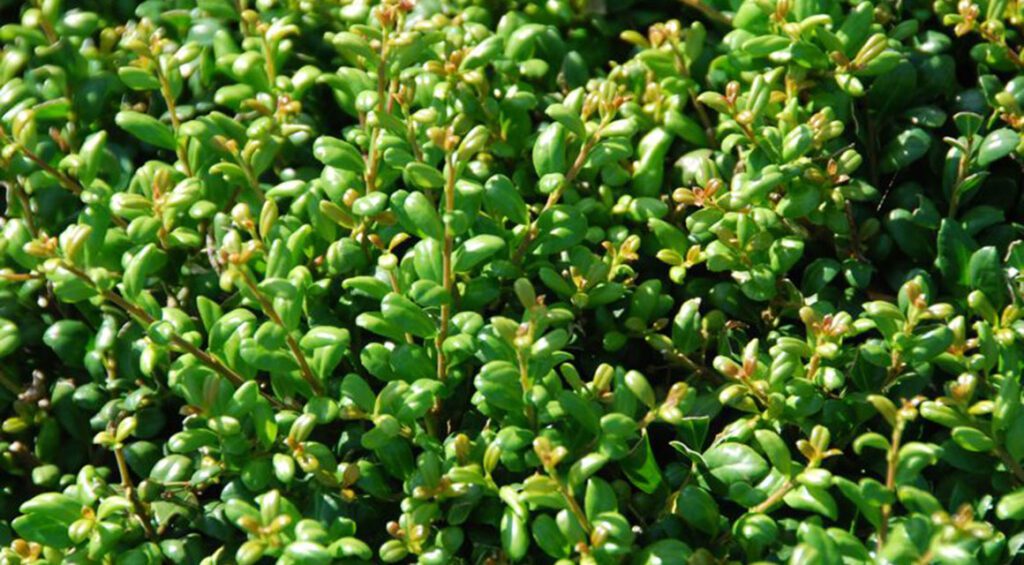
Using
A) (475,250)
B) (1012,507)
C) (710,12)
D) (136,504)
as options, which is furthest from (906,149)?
(136,504)

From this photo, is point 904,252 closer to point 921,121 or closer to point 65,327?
point 921,121

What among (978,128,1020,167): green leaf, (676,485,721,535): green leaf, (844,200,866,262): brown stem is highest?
(978,128,1020,167): green leaf

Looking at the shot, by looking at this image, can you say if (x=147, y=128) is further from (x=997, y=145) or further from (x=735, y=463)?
(x=997, y=145)

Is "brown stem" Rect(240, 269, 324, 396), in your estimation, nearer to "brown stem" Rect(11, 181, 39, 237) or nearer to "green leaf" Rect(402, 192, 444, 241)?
"green leaf" Rect(402, 192, 444, 241)

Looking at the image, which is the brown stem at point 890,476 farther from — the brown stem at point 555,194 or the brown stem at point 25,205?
the brown stem at point 25,205

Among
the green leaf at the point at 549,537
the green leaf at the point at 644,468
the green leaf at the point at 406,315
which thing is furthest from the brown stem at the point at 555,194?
the green leaf at the point at 549,537

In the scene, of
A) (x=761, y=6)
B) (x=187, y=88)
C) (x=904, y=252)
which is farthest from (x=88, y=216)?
(x=904, y=252)

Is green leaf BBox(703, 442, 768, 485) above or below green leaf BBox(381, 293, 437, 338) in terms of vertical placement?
below

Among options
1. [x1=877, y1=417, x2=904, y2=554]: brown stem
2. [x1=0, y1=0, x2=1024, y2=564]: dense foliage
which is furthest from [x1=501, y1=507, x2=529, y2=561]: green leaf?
[x1=877, y1=417, x2=904, y2=554]: brown stem
